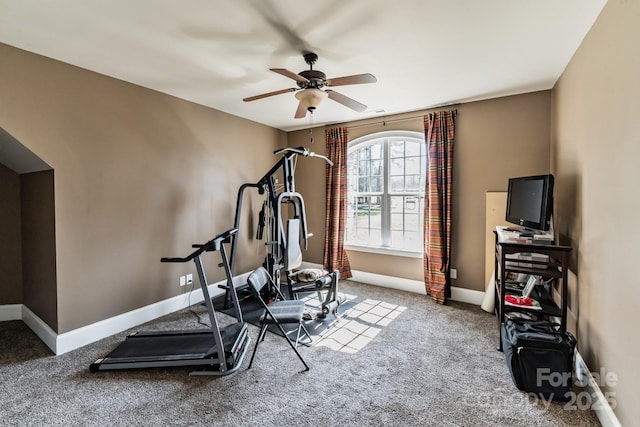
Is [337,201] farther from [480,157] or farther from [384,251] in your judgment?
[480,157]

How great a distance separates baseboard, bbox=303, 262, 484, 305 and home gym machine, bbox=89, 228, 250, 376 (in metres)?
2.34

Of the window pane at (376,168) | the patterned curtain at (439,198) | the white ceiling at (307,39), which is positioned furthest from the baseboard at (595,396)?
the window pane at (376,168)

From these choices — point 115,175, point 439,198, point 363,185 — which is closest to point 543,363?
point 439,198

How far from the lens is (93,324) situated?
284 centimetres

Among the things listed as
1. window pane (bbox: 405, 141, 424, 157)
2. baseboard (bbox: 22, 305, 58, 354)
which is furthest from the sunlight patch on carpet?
baseboard (bbox: 22, 305, 58, 354)

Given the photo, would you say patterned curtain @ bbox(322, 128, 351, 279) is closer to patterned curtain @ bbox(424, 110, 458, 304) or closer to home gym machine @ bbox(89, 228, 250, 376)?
patterned curtain @ bbox(424, 110, 458, 304)

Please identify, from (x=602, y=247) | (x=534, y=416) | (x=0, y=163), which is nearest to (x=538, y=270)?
(x=602, y=247)

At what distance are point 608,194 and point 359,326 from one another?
91.0 inches

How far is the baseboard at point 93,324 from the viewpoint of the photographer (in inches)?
105

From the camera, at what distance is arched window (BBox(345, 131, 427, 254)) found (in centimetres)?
427

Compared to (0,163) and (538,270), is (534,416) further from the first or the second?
(0,163)

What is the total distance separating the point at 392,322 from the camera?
3.25 metres

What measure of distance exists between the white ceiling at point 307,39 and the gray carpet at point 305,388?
8.38 feet

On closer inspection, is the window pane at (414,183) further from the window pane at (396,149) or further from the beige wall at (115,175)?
the beige wall at (115,175)
